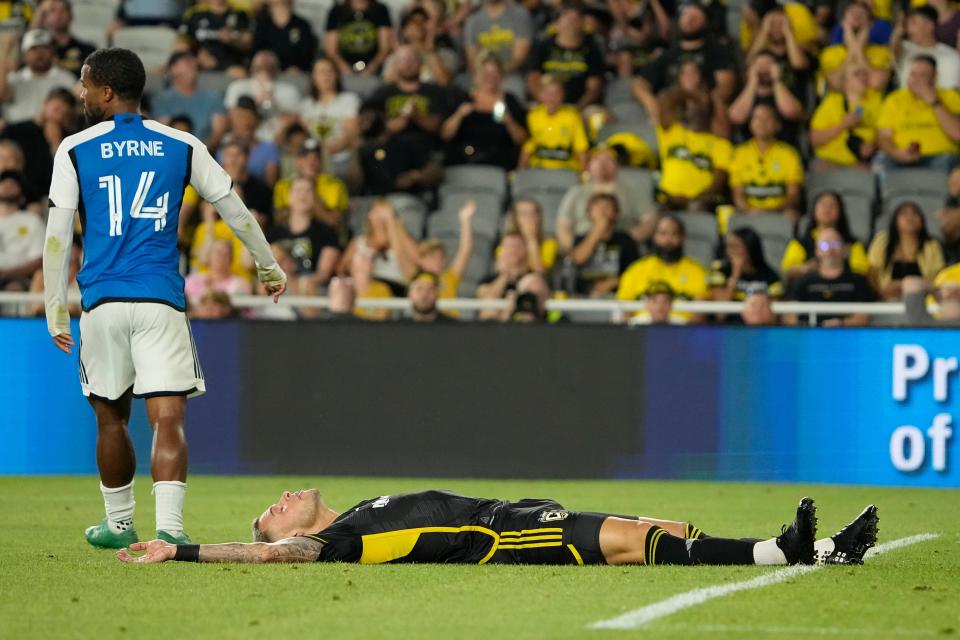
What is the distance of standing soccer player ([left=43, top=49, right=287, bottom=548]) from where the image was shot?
8.20 m

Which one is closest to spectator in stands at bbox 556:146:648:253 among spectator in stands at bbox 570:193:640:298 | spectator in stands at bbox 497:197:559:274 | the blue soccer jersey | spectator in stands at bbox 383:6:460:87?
spectator in stands at bbox 570:193:640:298

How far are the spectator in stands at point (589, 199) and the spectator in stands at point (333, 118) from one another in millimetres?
2674

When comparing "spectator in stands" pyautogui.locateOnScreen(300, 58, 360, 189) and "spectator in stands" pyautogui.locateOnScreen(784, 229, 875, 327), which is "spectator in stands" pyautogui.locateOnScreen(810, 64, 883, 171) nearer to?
"spectator in stands" pyautogui.locateOnScreen(784, 229, 875, 327)

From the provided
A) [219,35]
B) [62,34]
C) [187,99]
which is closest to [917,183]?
[187,99]

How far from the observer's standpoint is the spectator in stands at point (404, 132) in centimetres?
1739

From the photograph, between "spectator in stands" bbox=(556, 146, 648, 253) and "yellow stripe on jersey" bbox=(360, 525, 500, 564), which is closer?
"yellow stripe on jersey" bbox=(360, 525, 500, 564)

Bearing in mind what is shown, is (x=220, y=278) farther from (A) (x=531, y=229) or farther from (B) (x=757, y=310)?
(B) (x=757, y=310)

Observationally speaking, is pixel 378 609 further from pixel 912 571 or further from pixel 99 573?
pixel 912 571

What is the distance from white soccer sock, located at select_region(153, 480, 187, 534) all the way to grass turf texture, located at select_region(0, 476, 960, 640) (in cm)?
32

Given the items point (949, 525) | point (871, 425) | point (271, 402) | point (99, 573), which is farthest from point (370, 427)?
point (99, 573)

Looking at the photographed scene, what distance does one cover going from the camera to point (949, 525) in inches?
397

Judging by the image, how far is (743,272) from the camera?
50.4 ft

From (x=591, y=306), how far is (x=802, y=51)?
5056 millimetres

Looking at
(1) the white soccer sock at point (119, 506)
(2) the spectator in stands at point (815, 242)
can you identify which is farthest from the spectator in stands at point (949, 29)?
(1) the white soccer sock at point (119, 506)
